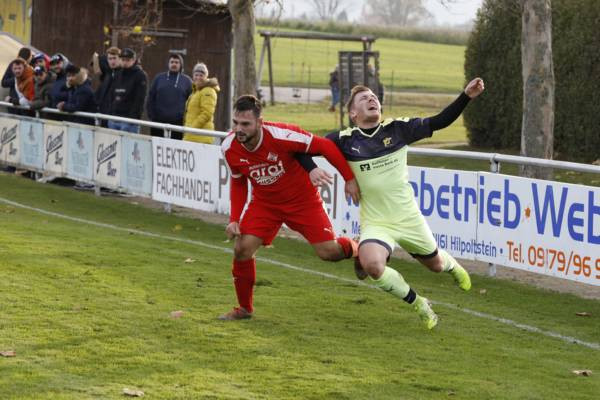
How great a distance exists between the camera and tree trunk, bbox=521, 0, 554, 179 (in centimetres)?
1830

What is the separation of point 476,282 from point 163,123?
25.1 ft

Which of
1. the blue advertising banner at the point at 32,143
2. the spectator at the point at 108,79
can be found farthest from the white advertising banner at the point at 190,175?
the blue advertising banner at the point at 32,143

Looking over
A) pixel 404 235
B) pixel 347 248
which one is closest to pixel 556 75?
pixel 347 248

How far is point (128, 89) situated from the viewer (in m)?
20.1

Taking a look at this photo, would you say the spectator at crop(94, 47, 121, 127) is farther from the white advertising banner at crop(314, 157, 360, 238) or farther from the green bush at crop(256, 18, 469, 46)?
the green bush at crop(256, 18, 469, 46)

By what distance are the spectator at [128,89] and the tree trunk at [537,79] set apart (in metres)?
6.00

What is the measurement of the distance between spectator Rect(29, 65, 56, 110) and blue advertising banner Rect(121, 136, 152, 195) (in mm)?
3152

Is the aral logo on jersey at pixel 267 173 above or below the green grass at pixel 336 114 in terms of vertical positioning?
above

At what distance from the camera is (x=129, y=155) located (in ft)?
62.1

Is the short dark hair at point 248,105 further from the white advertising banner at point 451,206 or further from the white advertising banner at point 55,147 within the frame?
the white advertising banner at point 55,147

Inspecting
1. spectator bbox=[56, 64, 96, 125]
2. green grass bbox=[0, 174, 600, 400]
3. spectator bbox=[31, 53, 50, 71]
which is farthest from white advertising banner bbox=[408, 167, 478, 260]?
spectator bbox=[31, 53, 50, 71]

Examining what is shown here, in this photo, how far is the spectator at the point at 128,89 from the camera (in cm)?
1998

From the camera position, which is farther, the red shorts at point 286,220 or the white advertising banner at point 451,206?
the white advertising banner at point 451,206

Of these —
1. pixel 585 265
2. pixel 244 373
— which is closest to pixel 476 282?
pixel 585 265
